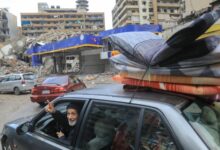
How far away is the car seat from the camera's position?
317 cm

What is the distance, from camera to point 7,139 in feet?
16.3

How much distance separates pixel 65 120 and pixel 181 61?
2.06 m

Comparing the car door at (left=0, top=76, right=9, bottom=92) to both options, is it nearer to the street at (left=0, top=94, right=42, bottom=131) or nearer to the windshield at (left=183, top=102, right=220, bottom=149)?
the street at (left=0, top=94, right=42, bottom=131)

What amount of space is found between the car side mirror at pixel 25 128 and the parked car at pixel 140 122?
511 mm

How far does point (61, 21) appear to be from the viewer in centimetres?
12738

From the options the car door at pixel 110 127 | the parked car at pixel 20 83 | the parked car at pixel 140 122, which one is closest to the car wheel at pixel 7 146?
the parked car at pixel 140 122

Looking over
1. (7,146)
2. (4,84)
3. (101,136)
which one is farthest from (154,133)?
(4,84)

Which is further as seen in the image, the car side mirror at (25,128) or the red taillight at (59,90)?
the red taillight at (59,90)

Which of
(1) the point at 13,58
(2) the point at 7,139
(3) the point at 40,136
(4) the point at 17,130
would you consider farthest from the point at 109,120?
(1) the point at 13,58

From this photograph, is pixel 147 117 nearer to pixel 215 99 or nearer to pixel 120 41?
pixel 215 99

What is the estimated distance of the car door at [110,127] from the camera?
2789mm

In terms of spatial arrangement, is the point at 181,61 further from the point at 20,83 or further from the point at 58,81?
the point at 20,83

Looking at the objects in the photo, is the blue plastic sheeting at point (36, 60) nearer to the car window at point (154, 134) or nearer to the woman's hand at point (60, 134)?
the woman's hand at point (60, 134)

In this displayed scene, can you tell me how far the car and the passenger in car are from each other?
1041cm
